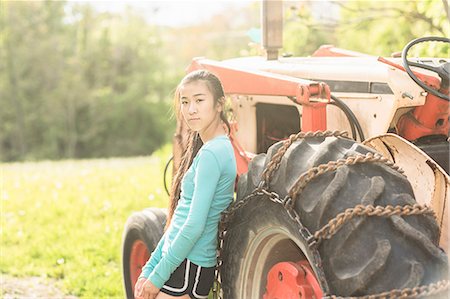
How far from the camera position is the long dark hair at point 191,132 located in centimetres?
313

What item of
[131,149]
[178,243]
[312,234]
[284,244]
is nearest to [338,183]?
[312,234]

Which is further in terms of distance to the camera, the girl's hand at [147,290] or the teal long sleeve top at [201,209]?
the girl's hand at [147,290]

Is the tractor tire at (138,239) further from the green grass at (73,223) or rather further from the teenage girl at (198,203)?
the teenage girl at (198,203)

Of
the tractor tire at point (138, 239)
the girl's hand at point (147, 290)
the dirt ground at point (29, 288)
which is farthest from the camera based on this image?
the dirt ground at point (29, 288)

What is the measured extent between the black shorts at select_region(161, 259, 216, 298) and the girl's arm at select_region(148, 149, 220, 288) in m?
0.13

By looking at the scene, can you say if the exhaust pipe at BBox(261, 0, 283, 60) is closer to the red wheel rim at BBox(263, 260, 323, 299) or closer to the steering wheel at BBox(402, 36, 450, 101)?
the steering wheel at BBox(402, 36, 450, 101)

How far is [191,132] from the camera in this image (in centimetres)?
333

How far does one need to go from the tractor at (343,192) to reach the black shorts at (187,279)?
9 centimetres

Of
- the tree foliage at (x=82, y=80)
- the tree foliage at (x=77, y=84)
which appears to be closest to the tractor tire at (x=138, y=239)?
the tree foliage at (x=82, y=80)

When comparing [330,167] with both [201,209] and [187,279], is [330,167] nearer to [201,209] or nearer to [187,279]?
[201,209]

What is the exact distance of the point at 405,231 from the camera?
231cm

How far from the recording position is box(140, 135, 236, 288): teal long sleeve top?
294 centimetres

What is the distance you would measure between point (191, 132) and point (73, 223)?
12.7 feet

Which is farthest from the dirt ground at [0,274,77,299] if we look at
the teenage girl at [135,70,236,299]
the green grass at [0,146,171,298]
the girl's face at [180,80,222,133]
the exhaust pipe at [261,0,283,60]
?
the girl's face at [180,80,222,133]
